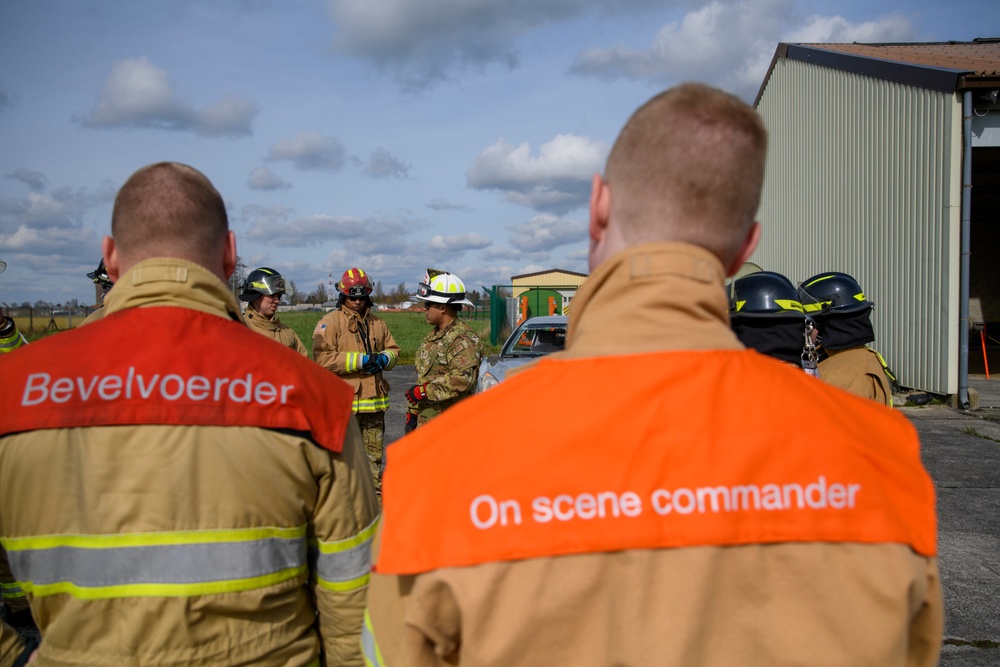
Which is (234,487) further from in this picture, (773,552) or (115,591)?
(773,552)

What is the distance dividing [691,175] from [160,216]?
1405 mm

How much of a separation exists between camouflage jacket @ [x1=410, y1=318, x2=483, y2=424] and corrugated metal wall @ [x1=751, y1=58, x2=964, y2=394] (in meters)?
9.15

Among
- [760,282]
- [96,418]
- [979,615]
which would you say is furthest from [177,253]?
[979,615]

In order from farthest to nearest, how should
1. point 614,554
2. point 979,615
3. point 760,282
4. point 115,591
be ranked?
point 979,615
point 760,282
point 115,591
point 614,554

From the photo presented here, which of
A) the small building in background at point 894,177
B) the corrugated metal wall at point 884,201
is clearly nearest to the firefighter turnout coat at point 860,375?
the small building in background at point 894,177

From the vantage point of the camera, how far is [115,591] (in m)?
1.72

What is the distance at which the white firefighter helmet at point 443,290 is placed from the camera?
21.7 feet

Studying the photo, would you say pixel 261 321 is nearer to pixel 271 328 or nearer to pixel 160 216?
pixel 271 328

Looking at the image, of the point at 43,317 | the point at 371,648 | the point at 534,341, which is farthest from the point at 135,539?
the point at 43,317

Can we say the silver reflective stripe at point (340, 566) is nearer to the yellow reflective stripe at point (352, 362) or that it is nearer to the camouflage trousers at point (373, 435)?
the yellow reflective stripe at point (352, 362)

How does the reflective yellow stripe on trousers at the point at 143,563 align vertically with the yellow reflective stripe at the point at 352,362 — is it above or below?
below

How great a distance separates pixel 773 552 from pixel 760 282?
2522mm

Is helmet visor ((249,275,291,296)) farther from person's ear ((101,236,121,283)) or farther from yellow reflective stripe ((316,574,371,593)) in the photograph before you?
yellow reflective stripe ((316,574,371,593))

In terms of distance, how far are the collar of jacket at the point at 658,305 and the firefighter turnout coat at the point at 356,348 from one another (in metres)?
5.33
